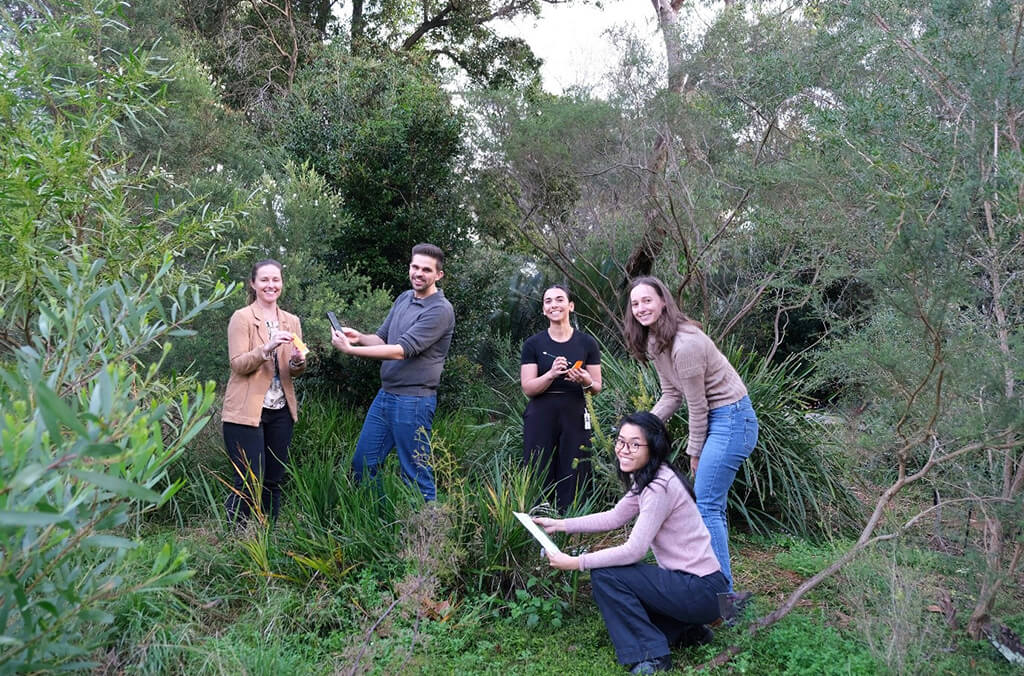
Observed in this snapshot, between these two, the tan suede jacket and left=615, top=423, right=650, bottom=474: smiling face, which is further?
the tan suede jacket

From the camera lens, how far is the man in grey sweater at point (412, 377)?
500cm

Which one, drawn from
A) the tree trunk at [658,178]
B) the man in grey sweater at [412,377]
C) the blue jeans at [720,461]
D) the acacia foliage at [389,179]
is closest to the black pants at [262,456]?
the man in grey sweater at [412,377]

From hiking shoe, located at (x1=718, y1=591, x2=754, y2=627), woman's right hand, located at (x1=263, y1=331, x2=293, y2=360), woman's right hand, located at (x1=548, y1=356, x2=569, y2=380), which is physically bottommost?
hiking shoe, located at (x1=718, y1=591, x2=754, y2=627)

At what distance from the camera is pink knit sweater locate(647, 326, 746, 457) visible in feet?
13.5

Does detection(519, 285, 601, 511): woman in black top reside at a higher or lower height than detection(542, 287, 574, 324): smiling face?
lower

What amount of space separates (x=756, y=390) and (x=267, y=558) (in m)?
3.63

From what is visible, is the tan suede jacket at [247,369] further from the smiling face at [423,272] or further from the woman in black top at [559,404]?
the woman in black top at [559,404]

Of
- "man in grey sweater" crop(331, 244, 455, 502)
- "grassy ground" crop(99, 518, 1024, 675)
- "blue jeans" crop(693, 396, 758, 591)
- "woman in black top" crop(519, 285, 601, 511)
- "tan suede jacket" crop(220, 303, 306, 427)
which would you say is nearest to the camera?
"grassy ground" crop(99, 518, 1024, 675)

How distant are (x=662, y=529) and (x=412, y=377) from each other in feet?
5.86

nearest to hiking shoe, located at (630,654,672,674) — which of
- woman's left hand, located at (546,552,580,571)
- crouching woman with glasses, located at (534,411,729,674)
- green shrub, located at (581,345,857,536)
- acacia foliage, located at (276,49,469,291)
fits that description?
crouching woman with glasses, located at (534,411,729,674)

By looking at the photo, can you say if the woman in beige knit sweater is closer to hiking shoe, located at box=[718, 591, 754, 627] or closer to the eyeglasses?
hiking shoe, located at box=[718, 591, 754, 627]

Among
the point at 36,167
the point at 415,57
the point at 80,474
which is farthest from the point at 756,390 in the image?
the point at 415,57

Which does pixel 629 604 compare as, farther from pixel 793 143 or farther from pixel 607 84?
pixel 607 84

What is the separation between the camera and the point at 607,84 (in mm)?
11828
